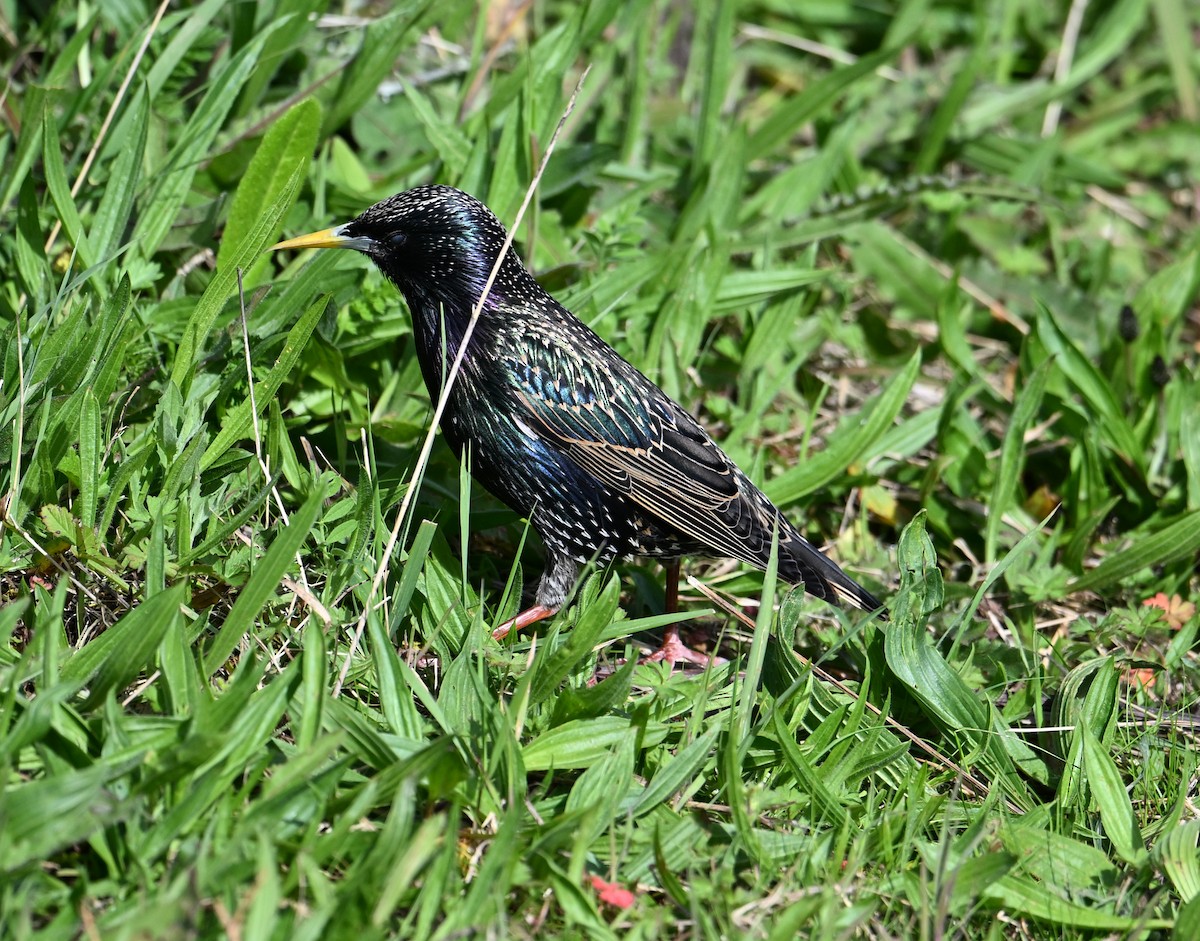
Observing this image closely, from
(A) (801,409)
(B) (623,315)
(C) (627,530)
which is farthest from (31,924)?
(A) (801,409)

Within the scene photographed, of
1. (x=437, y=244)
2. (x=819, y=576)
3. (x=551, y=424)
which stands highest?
(x=437, y=244)

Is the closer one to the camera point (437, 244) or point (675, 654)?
point (437, 244)

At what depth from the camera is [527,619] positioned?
12.5ft

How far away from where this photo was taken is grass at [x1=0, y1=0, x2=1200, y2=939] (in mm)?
2764

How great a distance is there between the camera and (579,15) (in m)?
5.09

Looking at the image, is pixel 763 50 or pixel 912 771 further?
pixel 763 50

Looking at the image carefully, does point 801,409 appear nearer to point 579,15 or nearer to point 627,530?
point 627,530

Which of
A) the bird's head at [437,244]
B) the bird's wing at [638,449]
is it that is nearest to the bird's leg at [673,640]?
the bird's wing at [638,449]

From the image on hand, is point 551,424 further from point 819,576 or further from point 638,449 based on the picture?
point 819,576

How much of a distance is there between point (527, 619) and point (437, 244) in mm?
1091

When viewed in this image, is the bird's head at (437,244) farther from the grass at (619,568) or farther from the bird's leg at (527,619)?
the bird's leg at (527,619)

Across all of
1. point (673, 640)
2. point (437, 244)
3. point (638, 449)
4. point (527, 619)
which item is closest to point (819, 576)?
point (673, 640)

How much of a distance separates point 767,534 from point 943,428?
4.18 ft

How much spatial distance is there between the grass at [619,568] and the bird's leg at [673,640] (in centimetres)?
8
